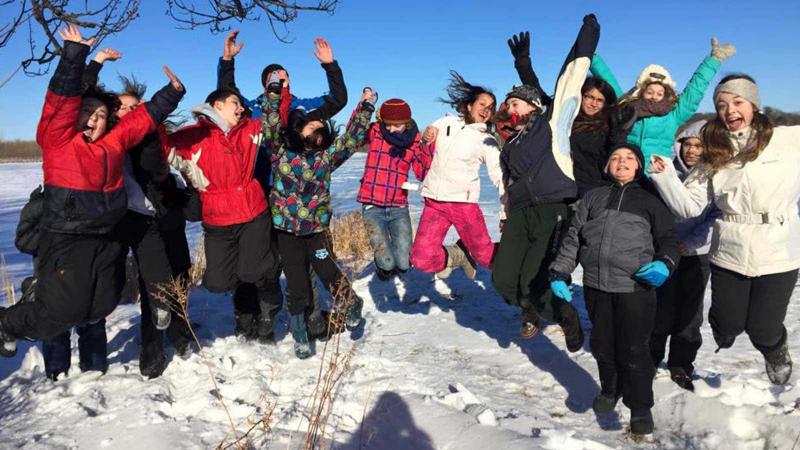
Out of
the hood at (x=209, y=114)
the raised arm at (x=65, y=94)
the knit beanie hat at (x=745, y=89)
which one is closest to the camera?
the raised arm at (x=65, y=94)

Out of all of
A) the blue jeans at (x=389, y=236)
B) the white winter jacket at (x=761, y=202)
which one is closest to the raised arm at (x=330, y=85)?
the blue jeans at (x=389, y=236)

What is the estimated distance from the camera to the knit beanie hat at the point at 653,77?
4043mm

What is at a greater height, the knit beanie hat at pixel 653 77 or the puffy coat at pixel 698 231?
the knit beanie hat at pixel 653 77

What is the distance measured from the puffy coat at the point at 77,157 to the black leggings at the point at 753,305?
388 cm

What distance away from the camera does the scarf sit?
16.7ft

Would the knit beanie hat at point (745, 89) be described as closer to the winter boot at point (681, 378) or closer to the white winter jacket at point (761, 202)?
the white winter jacket at point (761, 202)

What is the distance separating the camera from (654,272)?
3.01m

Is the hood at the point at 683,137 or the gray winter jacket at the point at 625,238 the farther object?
the hood at the point at 683,137

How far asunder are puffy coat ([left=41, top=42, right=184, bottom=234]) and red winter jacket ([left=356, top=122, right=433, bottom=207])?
86.4 inches

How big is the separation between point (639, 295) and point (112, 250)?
3.36 m

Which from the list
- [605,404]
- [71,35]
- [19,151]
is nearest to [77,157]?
[71,35]

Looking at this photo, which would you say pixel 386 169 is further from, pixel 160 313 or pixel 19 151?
pixel 19 151

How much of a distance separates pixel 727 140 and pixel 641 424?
1823 millimetres

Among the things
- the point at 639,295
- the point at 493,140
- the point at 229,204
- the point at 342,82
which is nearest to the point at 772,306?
the point at 639,295
